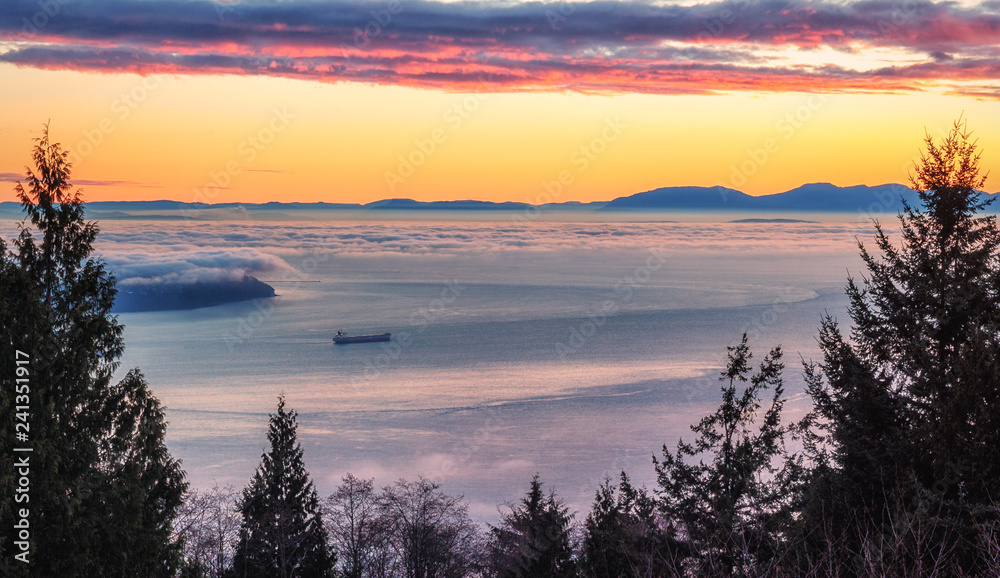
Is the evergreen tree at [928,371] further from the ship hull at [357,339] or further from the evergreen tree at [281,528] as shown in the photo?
the ship hull at [357,339]

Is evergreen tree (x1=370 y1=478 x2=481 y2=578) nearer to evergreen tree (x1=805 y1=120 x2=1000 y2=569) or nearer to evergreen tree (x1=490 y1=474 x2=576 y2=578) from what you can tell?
evergreen tree (x1=490 y1=474 x2=576 y2=578)

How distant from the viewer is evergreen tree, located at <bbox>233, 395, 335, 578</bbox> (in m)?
19.3

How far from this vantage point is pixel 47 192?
859 centimetres

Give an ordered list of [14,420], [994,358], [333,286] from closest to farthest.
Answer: [14,420], [994,358], [333,286]

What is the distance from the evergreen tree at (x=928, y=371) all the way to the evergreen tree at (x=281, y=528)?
41.8 ft

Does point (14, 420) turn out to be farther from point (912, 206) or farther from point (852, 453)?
point (912, 206)

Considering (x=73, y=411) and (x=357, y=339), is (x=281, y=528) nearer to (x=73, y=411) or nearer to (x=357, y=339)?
(x=73, y=411)

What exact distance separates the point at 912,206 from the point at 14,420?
47.2 ft

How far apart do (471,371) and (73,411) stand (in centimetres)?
6175

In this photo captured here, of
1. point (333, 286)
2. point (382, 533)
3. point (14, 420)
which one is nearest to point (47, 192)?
point (14, 420)

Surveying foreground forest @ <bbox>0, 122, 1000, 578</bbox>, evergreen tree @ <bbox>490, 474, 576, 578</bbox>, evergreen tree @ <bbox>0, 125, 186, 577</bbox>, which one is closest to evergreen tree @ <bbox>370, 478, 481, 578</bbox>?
foreground forest @ <bbox>0, 122, 1000, 578</bbox>

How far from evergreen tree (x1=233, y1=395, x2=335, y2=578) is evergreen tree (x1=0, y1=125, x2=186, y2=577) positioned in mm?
9904

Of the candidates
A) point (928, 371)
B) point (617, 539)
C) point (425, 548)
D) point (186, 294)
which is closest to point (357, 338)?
point (186, 294)

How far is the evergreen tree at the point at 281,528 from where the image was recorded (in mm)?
19297
